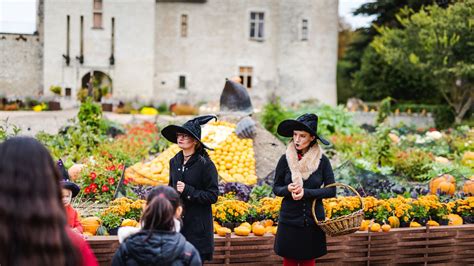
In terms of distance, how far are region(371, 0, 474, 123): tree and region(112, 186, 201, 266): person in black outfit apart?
20.1 meters

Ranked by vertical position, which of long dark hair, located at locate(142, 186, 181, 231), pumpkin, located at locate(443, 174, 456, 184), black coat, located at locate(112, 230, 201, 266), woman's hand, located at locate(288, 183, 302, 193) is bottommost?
pumpkin, located at locate(443, 174, 456, 184)

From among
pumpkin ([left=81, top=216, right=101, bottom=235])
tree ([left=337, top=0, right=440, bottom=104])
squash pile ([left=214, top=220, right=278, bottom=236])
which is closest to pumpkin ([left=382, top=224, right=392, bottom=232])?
squash pile ([left=214, top=220, right=278, bottom=236])

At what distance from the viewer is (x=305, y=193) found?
4789 millimetres

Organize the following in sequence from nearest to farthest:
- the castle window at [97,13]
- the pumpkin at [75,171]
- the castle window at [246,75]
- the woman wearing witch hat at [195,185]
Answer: the woman wearing witch hat at [195,185]
the pumpkin at [75,171]
the castle window at [97,13]
the castle window at [246,75]

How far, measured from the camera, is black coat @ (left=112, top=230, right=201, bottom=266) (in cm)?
310

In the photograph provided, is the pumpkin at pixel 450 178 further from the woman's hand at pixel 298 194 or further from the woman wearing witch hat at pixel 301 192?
the woman's hand at pixel 298 194

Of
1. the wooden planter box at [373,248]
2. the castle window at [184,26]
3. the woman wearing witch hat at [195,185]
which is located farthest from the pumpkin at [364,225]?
the castle window at [184,26]

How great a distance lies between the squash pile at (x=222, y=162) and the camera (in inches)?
350

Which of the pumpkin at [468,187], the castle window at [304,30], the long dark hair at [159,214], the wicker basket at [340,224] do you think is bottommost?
the pumpkin at [468,187]

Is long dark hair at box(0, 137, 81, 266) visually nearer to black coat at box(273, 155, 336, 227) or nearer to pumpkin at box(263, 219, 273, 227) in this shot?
black coat at box(273, 155, 336, 227)

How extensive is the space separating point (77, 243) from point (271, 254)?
3.48m

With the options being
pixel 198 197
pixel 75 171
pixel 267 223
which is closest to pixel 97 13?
pixel 75 171

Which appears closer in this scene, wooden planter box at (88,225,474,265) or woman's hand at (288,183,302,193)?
woman's hand at (288,183,302,193)

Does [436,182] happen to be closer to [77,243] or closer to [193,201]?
[193,201]
